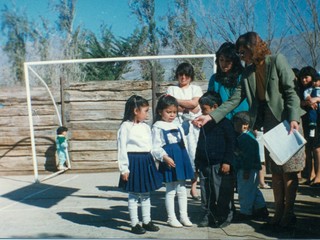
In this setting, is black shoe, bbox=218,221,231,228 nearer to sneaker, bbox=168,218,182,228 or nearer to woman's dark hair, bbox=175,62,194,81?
sneaker, bbox=168,218,182,228

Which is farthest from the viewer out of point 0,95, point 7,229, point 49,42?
point 0,95

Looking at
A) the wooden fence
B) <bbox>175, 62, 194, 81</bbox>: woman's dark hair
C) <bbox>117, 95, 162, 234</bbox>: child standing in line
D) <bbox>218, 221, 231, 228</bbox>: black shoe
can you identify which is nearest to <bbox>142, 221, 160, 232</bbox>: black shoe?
<bbox>117, 95, 162, 234</bbox>: child standing in line

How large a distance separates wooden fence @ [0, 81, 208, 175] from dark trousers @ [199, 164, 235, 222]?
3678 mm

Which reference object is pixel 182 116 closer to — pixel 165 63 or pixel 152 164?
pixel 152 164

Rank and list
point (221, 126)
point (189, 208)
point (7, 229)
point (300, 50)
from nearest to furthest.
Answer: point (221, 126) < point (7, 229) < point (189, 208) < point (300, 50)

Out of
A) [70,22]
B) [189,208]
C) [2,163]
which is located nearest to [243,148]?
[189,208]

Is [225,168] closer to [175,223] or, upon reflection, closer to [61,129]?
[175,223]

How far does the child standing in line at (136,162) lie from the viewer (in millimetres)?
3094

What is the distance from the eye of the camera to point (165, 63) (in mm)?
6754

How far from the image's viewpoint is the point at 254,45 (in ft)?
9.31

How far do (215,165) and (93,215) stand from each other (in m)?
1.20

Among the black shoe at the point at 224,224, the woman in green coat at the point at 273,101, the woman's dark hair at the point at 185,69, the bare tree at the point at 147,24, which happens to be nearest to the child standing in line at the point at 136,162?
the black shoe at the point at 224,224

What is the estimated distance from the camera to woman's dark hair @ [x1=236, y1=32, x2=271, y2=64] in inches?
111

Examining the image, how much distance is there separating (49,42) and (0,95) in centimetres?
212
